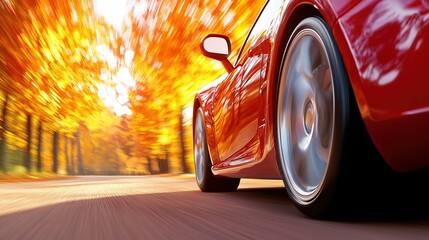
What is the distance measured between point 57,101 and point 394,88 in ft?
61.4

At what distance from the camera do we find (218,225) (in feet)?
8.75

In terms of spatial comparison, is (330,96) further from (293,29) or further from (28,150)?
(28,150)

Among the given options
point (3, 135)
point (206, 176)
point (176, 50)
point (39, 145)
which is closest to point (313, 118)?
point (206, 176)

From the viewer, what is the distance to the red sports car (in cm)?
194

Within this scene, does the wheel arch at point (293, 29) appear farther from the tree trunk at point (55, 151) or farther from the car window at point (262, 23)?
the tree trunk at point (55, 151)

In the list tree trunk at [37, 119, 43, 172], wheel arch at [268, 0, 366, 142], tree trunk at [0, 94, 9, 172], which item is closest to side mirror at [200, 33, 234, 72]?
wheel arch at [268, 0, 366, 142]

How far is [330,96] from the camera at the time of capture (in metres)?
2.58

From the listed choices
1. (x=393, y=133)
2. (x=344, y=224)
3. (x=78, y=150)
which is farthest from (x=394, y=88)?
(x=78, y=150)

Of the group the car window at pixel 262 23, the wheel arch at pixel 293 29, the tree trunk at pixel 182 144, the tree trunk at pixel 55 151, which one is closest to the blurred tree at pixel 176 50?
the tree trunk at pixel 182 144

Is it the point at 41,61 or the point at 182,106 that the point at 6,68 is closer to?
the point at 41,61

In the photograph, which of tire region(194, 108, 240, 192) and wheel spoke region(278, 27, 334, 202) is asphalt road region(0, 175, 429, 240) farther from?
tire region(194, 108, 240, 192)

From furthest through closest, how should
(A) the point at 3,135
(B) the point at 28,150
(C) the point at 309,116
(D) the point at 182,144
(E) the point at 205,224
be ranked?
1. (B) the point at 28,150
2. (A) the point at 3,135
3. (D) the point at 182,144
4. (C) the point at 309,116
5. (E) the point at 205,224

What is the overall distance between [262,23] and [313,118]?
1.15 metres

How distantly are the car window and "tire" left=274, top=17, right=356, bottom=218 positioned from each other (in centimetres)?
59
